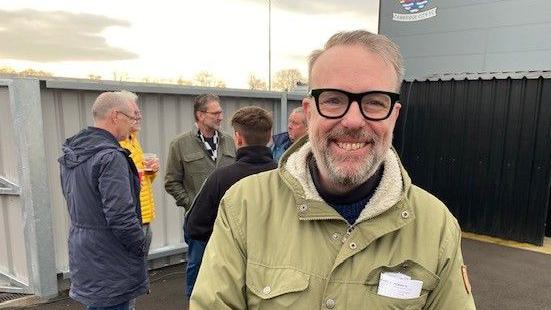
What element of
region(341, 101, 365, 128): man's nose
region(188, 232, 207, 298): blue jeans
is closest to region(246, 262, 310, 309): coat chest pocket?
region(341, 101, 365, 128): man's nose

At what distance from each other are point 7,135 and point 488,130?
22.7 ft

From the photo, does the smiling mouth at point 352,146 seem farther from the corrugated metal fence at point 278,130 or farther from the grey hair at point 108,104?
the corrugated metal fence at point 278,130

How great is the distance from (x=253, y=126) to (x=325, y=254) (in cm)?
159

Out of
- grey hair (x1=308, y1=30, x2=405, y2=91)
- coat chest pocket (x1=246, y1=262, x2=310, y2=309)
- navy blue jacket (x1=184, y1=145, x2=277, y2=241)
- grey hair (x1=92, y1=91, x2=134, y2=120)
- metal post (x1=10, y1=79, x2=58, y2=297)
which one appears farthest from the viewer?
metal post (x1=10, y1=79, x2=58, y2=297)

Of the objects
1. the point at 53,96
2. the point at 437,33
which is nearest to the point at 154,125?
the point at 53,96

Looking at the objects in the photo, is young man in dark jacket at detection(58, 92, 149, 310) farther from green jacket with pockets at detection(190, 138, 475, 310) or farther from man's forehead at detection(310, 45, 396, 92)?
man's forehead at detection(310, 45, 396, 92)

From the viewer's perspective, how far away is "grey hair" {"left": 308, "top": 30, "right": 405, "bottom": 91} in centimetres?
131

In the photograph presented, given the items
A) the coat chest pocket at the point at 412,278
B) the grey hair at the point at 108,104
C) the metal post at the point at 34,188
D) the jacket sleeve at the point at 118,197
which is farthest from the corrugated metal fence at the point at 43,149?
the coat chest pocket at the point at 412,278

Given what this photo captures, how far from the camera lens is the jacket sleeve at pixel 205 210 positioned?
2689 mm

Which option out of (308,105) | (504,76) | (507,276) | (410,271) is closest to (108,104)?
(308,105)

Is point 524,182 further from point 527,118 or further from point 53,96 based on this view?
point 53,96

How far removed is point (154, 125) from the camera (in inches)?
199

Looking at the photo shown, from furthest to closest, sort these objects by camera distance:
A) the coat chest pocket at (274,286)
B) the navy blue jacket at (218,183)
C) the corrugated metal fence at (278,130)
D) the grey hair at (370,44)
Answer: the corrugated metal fence at (278,130)
the navy blue jacket at (218,183)
the grey hair at (370,44)
the coat chest pocket at (274,286)

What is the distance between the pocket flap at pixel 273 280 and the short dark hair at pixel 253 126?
1561 mm
